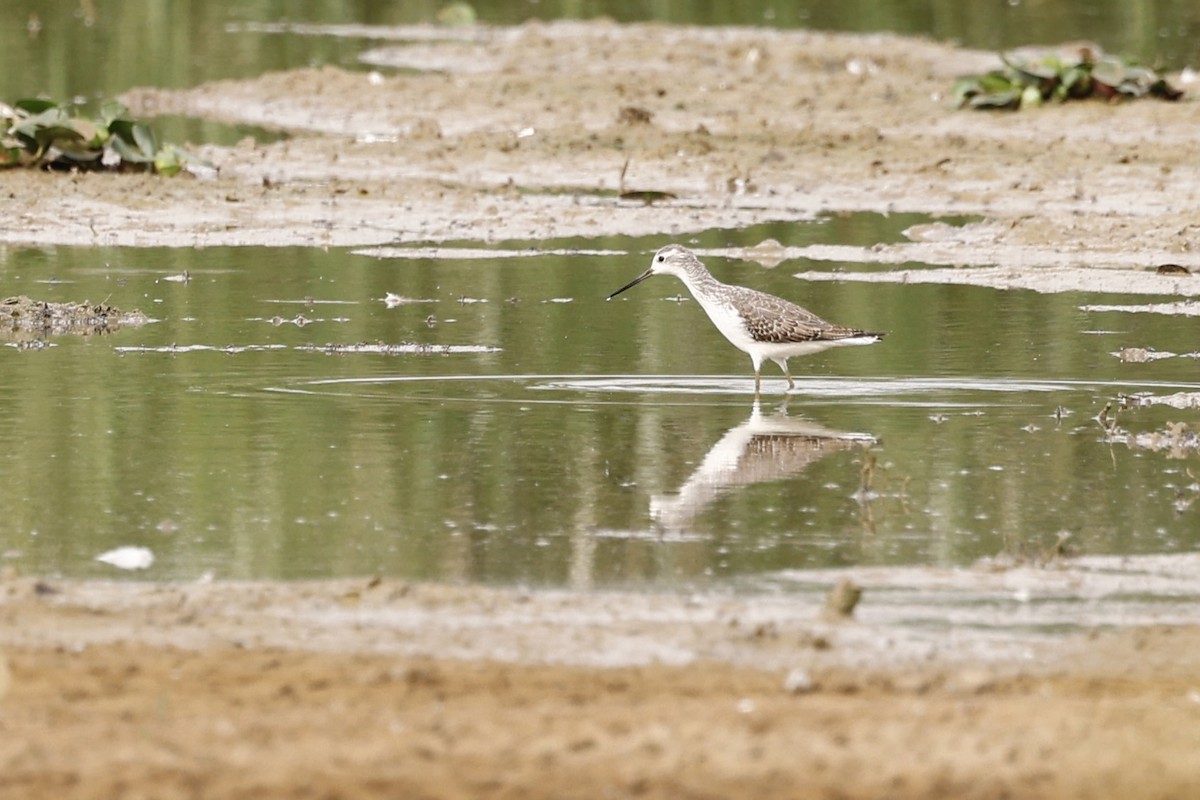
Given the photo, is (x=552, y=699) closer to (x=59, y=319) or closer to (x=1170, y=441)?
(x=1170, y=441)

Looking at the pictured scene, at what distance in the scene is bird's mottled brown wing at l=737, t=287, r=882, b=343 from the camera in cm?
1151

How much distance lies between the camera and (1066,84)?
2220 centimetres

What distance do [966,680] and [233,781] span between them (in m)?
2.03

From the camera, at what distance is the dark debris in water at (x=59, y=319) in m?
13.2

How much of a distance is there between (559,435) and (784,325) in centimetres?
178

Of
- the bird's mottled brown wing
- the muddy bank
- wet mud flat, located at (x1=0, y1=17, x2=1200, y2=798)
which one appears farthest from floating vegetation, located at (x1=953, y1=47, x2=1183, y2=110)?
wet mud flat, located at (x1=0, y1=17, x2=1200, y2=798)

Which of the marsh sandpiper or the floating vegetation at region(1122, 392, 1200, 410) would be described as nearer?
the floating vegetation at region(1122, 392, 1200, 410)

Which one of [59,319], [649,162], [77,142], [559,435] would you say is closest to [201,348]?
[59,319]

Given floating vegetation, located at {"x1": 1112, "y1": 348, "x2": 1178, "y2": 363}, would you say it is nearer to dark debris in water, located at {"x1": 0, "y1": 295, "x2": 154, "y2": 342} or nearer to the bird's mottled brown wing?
the bird's mottled brown wing

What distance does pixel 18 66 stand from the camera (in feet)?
96.5

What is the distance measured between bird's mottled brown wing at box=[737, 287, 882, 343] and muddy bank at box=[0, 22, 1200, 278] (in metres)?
4.33

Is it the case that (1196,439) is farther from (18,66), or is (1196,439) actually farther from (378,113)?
(18,66)

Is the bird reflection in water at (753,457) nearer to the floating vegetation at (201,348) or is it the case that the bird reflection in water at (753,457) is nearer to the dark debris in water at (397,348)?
A: the dark debris in water at (397,348)

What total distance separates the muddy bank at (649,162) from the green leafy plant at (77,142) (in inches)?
8.9
